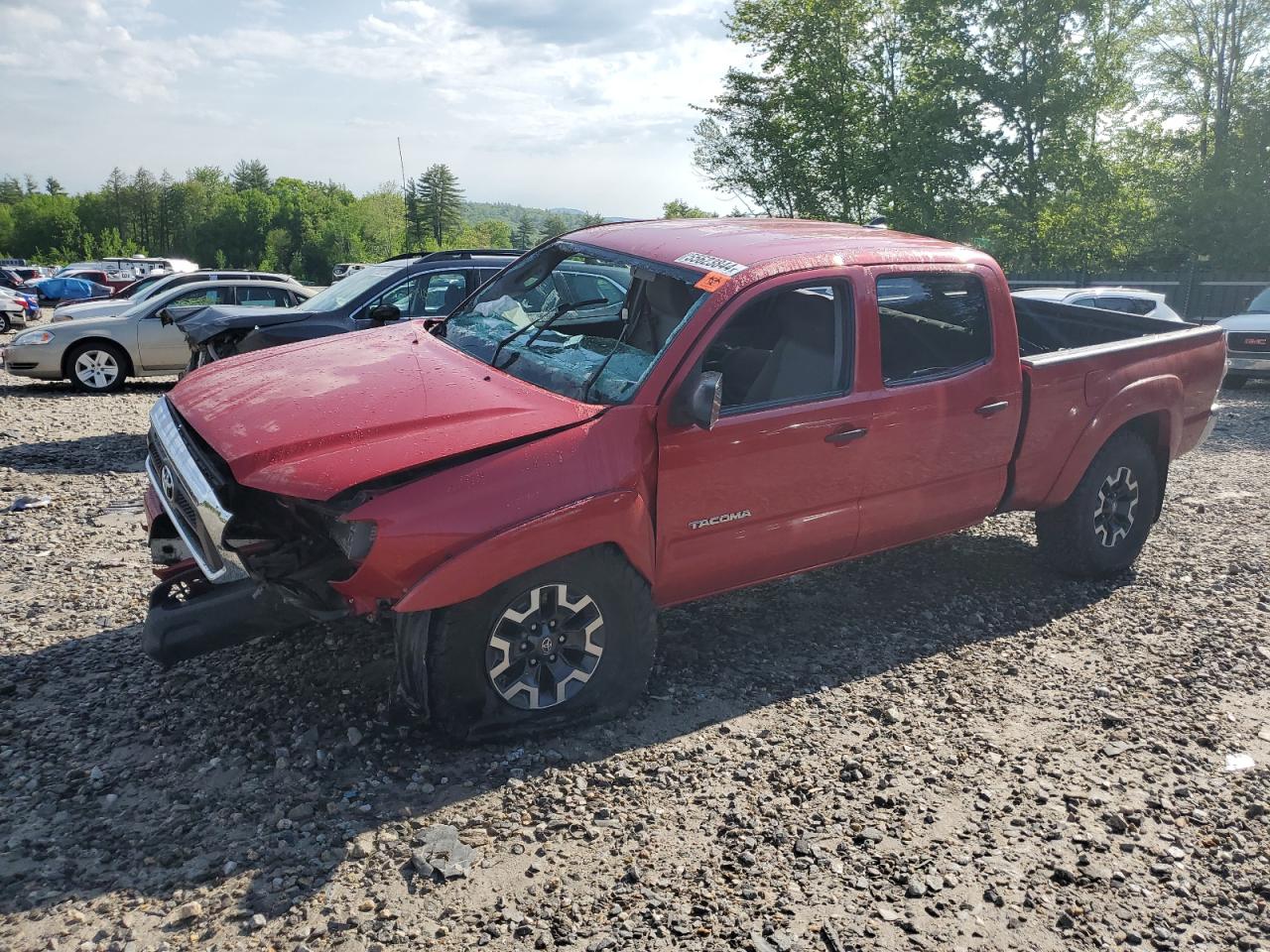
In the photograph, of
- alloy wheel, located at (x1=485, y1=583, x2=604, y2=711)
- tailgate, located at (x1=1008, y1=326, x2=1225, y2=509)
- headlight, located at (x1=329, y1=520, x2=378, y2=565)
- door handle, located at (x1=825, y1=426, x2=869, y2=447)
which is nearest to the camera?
headlight, located at (x1=329, y1=520, x2=378, y2=565)

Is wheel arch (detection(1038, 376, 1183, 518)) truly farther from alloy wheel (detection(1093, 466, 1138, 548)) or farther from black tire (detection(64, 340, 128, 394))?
black tire (detection(64, 340, 128, 394))

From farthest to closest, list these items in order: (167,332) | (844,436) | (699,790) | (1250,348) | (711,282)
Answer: (1250,348), (167,332), (844,436), (711,282), (699,790)

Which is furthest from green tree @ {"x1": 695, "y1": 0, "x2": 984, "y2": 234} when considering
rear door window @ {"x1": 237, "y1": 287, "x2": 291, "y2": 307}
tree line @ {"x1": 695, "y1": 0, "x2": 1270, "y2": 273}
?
rear door window @ {"x1": 237, "y1": 287, "x2": 291, "y2": 307}

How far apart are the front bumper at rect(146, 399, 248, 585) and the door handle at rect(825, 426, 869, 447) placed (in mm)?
2508

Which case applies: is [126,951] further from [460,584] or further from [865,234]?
[865,234]

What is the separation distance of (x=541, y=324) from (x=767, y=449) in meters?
1.26

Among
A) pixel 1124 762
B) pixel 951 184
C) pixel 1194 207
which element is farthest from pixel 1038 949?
pixel 1194 207

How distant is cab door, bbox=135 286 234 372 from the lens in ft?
42.7

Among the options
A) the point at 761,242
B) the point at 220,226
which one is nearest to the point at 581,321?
the point at 761,242

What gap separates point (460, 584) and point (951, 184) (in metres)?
28.2

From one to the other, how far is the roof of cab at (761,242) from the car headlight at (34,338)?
34.4 feet

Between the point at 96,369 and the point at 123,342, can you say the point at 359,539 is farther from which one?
the point at 96,369

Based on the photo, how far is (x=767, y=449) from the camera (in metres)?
4.16

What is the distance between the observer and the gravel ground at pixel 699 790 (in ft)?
9.77
